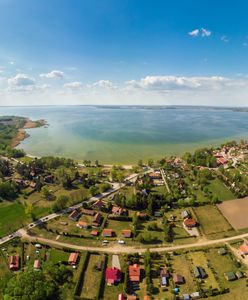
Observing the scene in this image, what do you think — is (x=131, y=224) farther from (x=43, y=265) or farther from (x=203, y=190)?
(x=203, y=190)

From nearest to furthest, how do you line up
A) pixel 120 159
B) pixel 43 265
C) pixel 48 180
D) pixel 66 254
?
pixel 43 265 → pixel 66 254 → pixel 48 180 → pixel 120 159

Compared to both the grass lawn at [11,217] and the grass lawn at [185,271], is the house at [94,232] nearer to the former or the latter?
the grass lawn at [185,271]

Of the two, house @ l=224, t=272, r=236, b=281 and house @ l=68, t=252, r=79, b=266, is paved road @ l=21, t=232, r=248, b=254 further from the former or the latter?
house @ l=224, t=272, r=236, b=281

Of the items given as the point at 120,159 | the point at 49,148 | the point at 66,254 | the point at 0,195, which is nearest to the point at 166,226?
the point at 66,254

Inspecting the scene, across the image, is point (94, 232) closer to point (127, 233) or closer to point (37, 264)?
point (127, 233)

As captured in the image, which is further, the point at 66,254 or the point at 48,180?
the point at 48,180

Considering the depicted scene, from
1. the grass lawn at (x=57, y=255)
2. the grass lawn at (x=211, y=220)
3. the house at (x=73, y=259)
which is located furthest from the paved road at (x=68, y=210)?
the grass lawn at (x=211, y=220)

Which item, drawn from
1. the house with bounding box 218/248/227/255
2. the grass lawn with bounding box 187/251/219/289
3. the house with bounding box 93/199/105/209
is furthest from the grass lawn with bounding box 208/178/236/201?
the house with bounding box 93/199/105/209
